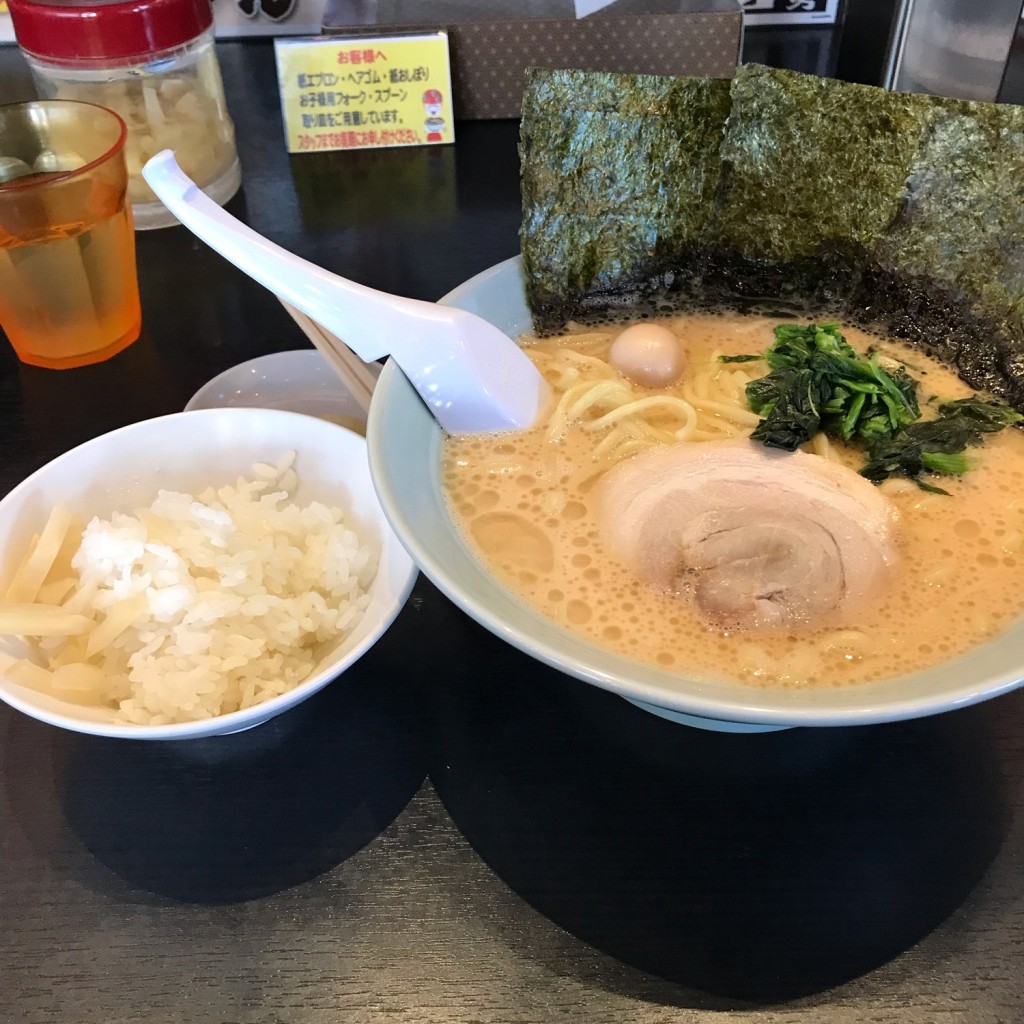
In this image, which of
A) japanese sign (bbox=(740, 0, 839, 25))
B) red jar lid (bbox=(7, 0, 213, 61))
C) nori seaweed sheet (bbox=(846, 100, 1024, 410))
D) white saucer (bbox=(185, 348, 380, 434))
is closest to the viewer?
nori seaweed sheet (bbox=(846, 100, 1024, 410))

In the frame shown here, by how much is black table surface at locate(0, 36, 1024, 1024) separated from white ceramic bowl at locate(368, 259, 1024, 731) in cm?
13

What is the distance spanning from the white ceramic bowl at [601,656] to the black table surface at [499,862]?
0.42ft

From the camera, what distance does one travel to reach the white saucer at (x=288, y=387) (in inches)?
54.0

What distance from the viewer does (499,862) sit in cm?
91

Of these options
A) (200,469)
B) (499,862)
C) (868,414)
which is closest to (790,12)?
(868,414)

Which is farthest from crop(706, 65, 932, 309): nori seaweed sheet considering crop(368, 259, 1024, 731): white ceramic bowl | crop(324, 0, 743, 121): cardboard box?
crop(324, 0, 743, 121): cardboard box

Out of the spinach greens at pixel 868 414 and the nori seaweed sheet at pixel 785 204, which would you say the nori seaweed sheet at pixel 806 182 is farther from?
the spinach greens at pixel 868 414

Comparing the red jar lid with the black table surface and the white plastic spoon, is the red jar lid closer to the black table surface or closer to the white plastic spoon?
the white plastic spoon

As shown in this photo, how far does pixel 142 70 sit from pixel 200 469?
990 millimetres

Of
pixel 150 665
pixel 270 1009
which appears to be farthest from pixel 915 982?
pixel 150 665

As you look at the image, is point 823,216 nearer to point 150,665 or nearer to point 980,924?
point 980,924

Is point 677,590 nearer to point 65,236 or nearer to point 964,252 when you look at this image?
point 964,252

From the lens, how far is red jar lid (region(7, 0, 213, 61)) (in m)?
1.59

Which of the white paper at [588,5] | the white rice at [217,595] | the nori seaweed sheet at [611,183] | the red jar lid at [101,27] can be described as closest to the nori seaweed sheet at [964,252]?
the nori seaweed sheet at [611,183]
